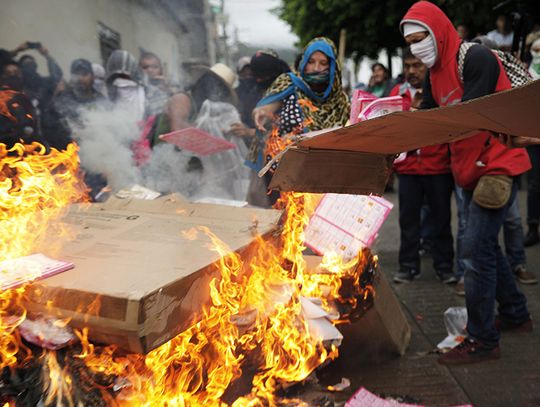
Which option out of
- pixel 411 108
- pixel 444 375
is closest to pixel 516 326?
pixel 444 375

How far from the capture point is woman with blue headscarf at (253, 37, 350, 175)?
12.2ft

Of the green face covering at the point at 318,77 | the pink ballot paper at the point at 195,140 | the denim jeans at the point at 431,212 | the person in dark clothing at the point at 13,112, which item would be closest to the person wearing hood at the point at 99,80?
the person in dark clothing at the point at 13,112

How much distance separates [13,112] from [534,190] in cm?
503

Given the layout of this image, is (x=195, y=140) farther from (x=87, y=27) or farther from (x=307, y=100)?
(x=87, y=27)

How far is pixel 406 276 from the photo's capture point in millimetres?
4379

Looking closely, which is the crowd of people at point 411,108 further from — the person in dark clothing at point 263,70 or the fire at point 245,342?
the fire at point 245,342

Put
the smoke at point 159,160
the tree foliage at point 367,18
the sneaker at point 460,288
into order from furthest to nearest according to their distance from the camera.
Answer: the tree foliage at point 367,18
the smoke at point 159,160
the sneaker at point 460,288

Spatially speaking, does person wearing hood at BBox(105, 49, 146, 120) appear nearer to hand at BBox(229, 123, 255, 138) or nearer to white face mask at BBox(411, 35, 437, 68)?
hand at BBox(229, 123, 255, 138)

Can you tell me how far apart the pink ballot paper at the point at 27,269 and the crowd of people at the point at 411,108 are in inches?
33.1

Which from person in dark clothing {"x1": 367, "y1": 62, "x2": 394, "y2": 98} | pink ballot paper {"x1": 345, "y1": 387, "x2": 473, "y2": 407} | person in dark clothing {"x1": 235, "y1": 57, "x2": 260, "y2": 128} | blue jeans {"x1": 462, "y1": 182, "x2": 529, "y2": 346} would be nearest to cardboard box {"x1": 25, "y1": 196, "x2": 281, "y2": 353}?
pink ballot paper {"x1": 345, "y1": 387, "x2": 473, "y2": 407}

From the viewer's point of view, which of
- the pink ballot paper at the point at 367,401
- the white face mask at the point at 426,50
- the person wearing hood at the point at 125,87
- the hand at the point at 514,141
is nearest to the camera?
the hand at the point at 514,141

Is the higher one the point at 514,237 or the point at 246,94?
the point at 246,94

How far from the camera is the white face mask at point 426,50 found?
265 cm

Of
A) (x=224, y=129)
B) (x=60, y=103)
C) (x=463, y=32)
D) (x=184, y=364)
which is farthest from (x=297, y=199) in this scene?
(x=463, y=32)
